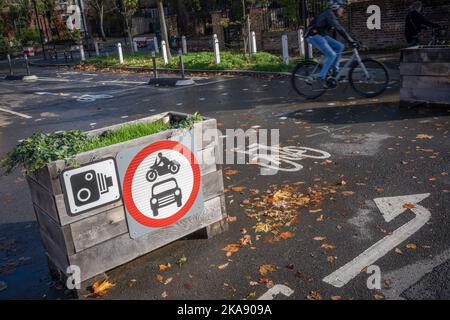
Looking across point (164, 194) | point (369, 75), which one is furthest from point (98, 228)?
point (369, 75)

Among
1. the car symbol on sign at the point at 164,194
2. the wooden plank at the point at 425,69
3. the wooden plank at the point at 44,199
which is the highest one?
the wooden plank at the point at 425,69

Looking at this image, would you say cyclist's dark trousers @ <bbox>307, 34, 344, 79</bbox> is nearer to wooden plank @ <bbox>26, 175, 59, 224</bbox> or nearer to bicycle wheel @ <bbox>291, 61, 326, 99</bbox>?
bicycle wheel @ <bbox>291, 61, 326, 99</bbox>

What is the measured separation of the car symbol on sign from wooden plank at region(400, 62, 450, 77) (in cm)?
674

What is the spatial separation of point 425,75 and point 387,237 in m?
5.79

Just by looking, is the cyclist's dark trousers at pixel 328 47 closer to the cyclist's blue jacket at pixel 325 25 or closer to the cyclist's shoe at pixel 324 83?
Result: the cyclist's blue jacket at pixel 325 25

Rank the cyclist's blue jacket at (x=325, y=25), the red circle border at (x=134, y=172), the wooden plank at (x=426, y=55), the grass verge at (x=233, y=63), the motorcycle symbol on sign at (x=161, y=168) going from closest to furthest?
the red circle border at (x=134, y=172) → the motorcycle symbol on sign at (x=161, y=168) → the wooden plank at (x=426, y=55) → the cyclist's blue jacket at (x=325, y=25) → the grass verge at (x=233, y=63)

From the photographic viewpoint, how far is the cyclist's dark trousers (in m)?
9.86

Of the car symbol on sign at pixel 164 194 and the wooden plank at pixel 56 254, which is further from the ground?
the car symbol on sign at pixel 164 194

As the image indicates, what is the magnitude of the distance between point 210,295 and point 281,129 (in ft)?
18.0

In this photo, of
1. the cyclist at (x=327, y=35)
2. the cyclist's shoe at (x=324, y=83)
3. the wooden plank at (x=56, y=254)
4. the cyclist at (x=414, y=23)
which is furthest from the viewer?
the cyclist at (x=414, y=23)

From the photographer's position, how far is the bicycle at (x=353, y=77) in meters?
10.0

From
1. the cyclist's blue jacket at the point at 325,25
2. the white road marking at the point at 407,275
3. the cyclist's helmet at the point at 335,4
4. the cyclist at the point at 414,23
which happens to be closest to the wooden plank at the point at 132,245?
the white road marking at the point at 407,275

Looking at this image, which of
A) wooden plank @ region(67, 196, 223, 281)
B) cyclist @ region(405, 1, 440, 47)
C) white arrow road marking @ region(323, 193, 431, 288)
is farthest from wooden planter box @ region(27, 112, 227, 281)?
cyclist @ region(405, 1, 440, 47)
